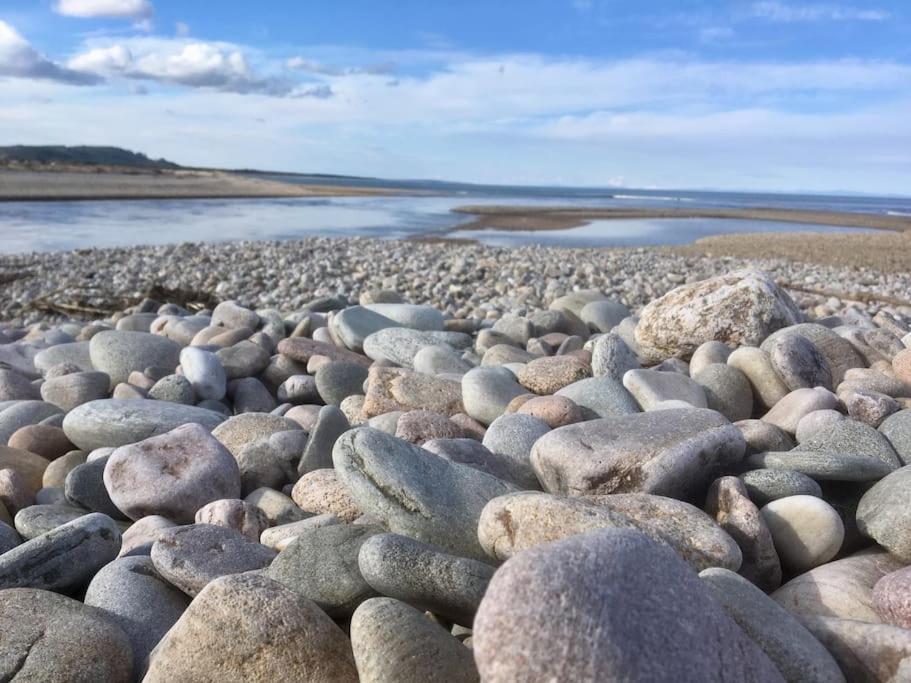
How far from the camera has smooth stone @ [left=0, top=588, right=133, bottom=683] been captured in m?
1.99

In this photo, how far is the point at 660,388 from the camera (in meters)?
3.93

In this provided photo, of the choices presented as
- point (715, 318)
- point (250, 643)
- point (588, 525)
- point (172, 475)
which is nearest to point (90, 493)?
point (172, 475)

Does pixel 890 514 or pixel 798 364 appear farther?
pixel 798 364

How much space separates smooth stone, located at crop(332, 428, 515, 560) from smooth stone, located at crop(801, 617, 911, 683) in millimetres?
990

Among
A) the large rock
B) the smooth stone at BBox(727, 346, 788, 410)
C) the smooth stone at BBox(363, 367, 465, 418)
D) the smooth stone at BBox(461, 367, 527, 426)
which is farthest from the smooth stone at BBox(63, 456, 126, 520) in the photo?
the large rock

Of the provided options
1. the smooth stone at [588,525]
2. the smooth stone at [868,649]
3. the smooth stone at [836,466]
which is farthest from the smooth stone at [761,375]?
the smooth stone at [868,649]

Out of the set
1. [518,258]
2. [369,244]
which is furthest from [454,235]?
[518,258]

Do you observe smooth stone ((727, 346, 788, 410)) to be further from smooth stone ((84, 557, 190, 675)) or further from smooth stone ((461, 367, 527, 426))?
smooth stone ((84, 557, 190, 675))

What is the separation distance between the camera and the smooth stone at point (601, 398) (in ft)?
12.5

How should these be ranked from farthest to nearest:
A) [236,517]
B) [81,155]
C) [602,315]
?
[81,155] < [602,315] < [236,517]

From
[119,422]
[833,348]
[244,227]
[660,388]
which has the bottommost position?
[244,227]

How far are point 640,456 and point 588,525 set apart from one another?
25.2 inches

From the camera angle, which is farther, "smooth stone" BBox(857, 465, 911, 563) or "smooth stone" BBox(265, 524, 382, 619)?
"smooth stone" BBox(857, 465, 911, 563)

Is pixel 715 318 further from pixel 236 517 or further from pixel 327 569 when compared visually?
pixel 327 569
